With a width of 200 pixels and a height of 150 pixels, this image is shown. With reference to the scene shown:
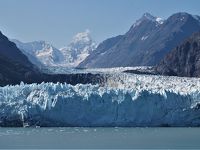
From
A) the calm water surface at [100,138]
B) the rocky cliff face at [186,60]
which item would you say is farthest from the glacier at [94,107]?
the rocky cliff face at [186,60]

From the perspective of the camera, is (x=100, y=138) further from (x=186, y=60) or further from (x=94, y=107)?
(x=186, y=60)

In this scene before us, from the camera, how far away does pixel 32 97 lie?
50531 mm

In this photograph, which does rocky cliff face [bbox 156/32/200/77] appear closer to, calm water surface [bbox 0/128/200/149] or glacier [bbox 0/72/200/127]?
glacier [bbox 0/72/200/127]

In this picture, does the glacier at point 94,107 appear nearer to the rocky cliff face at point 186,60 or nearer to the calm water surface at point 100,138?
the calm water surface at point 100,138

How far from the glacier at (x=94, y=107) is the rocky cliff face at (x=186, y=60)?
50098mm

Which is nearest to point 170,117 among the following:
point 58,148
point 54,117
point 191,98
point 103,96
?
point 191,98

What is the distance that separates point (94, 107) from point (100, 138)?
8.90 metres

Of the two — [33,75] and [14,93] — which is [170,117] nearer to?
[14,93]

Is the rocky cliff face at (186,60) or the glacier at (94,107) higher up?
the rocky cliff face at (186,60)

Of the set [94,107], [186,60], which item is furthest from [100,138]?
[186,60]

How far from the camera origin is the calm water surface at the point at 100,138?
119ft

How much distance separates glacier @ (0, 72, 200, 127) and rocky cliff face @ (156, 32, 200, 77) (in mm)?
50098

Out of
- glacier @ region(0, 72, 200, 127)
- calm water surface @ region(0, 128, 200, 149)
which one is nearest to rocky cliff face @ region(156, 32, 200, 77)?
glacier @ region(0, 72, 200, 127)

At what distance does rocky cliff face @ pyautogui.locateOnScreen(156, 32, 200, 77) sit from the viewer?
10338cm
